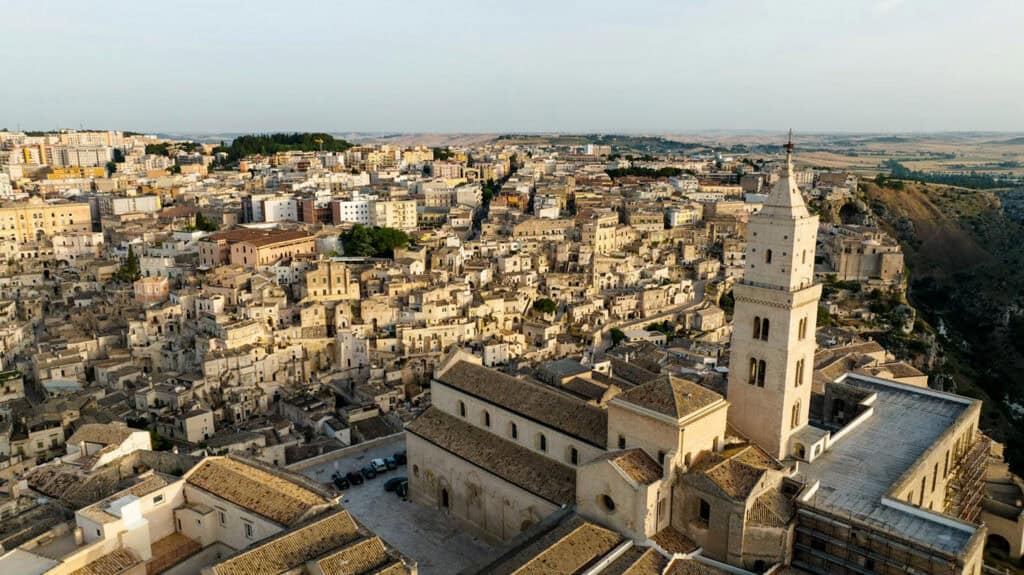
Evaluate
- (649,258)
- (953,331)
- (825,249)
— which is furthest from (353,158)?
(953,331)

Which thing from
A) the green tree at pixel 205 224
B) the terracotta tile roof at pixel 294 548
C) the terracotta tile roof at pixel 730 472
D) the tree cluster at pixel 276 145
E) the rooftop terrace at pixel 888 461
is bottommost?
the terracotta tile roof at pixel 294 548

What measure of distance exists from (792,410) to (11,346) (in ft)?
143

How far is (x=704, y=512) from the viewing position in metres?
18.1

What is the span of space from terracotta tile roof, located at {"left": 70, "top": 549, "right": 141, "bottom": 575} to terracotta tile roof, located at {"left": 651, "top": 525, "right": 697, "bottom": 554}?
41.1ft

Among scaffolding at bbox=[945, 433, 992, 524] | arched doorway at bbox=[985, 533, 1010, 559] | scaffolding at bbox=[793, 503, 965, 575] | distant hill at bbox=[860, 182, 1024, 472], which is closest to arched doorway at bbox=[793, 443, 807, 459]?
scaffolding at bbox=[793, 503, 965, 575]

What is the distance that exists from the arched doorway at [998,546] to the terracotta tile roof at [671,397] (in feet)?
40.0

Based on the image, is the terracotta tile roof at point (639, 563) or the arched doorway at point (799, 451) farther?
Result: the arched doorway at point (799, 451)

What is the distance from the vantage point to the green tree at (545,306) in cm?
5097

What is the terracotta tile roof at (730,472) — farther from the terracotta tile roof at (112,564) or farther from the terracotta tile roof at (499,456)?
the terracotta tile roof at (112,564)

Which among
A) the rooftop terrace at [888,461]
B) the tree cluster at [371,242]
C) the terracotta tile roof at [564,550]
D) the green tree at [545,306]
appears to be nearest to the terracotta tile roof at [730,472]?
the rooftop terrace at [888,461]

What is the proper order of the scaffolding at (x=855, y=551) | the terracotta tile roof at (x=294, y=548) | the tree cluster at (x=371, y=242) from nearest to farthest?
1. the terracotta tile roof at (x=294, y=548)
2. the scaffolding at (x=855, y=551)
3. the tree cluster at (x=371, y=242)

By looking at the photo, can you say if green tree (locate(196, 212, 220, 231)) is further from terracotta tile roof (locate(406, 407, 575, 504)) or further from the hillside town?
terracotta tile roof (locate(406, 407, 575, 504))

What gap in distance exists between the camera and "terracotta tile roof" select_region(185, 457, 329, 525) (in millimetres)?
18094

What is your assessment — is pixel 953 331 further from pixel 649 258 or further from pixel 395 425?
pixel 395 425
